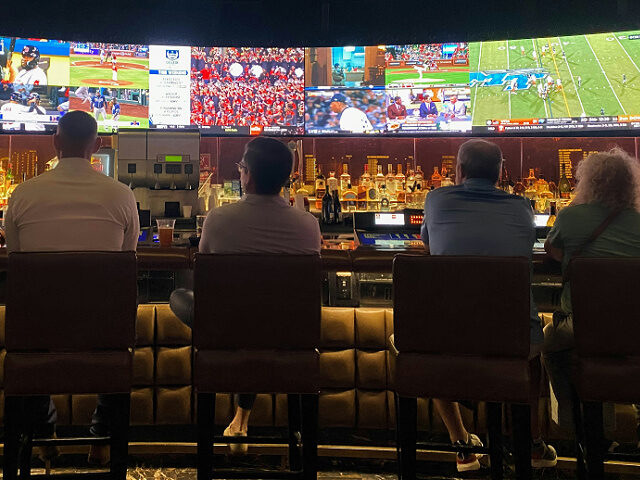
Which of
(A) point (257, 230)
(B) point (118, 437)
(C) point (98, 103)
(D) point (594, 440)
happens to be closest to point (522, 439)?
(D) point (594, 440)

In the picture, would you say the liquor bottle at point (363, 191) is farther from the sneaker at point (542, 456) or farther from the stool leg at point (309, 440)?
the stool leg at point (309, 440)

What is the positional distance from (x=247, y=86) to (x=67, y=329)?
13.3 feet

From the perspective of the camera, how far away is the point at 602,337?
6.18 ft

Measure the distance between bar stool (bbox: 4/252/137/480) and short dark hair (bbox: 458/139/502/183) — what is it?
50.5 inches

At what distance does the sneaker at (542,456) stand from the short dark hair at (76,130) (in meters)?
2.11

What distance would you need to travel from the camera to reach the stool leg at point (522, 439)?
189 centimetres

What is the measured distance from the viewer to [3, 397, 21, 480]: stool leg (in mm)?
1857

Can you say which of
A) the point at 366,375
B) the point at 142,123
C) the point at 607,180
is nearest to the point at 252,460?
the point at 366,375

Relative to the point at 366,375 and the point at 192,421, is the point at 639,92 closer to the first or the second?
the point at 366,375

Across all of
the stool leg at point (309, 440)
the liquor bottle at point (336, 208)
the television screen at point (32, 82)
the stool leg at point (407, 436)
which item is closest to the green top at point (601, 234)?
the stool leg at point (407, 436)

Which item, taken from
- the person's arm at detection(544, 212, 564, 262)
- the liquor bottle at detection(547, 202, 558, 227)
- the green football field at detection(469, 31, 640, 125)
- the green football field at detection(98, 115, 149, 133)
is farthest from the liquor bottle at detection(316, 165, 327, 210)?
the person's arm at detection(544, 212, 564, 262)

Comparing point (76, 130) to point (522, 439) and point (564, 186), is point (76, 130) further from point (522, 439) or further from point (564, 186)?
point (564, 186)

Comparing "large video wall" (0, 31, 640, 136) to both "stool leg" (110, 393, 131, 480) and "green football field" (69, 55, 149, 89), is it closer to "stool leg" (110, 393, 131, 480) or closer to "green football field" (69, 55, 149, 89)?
"green football field" (69, 55, 149, 89)

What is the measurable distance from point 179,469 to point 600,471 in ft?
5.65
